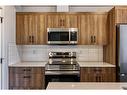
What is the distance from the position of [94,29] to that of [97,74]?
1056 millimetres

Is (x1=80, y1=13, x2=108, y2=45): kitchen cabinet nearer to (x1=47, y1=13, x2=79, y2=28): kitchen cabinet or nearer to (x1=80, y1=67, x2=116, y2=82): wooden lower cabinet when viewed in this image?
(x1=47, y1=13, x2=79, y2=28): kitchen cabinet

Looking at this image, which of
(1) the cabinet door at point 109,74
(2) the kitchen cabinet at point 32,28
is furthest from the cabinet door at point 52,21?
(1) the cabinet door at point 109,74

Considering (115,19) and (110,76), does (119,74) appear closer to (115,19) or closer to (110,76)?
(110,76)

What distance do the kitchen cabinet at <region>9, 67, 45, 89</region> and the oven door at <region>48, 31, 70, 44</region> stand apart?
2.34 feet

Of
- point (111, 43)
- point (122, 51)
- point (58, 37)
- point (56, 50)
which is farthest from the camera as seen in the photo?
point (56, 50)

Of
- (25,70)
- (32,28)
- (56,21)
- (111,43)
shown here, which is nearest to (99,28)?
(111,43)

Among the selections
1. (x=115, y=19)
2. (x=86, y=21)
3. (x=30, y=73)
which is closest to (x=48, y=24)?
(x=86, y=21)

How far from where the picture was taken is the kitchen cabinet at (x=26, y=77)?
14.4ft

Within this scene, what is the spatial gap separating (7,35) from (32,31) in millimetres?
720

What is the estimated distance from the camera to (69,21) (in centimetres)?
489

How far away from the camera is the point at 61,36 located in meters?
4.73

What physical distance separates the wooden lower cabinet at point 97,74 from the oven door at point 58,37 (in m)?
0.77

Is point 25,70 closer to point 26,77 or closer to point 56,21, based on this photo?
point 26,77

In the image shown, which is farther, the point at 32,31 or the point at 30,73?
the point at 32,31
